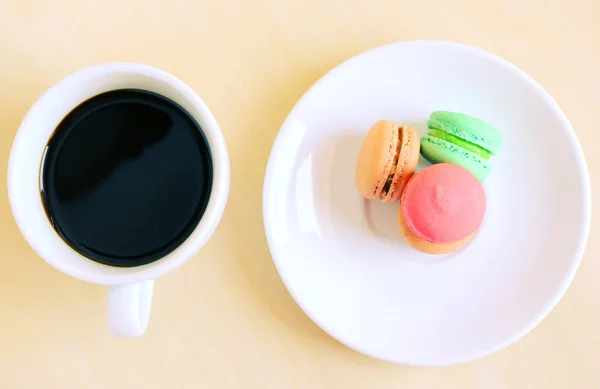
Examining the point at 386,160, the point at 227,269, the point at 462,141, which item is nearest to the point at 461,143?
the point at 462,141

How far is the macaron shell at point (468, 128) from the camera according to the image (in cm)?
67

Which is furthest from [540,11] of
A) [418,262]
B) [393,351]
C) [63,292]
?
[63,292]

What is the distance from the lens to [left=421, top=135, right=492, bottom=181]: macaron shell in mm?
671

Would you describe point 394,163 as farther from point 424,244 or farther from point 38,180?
point 38,180

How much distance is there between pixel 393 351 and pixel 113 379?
1.34 ft

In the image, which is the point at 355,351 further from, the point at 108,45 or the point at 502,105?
the point at 108,45

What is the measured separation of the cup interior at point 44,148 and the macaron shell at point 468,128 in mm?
310

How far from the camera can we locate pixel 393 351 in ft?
2.25

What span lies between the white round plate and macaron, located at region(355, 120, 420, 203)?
0.05 m

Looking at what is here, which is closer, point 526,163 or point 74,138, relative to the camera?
point 74,138

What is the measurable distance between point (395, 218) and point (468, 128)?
6.4 inches

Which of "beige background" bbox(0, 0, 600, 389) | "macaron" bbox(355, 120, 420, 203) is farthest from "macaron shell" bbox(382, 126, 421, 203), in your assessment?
"beige background" bbox(0, 0, 600, 389)

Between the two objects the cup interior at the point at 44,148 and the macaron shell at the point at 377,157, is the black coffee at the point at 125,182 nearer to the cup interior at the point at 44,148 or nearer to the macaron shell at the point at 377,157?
the cup interior at the point at 44,148

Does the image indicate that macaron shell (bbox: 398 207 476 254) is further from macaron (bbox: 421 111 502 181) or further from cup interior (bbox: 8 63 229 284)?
cup interior (bbox: 8 63 229 284)
